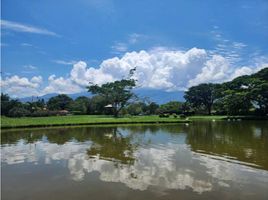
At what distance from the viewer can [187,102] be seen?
265ft

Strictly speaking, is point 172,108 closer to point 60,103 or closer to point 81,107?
point 81,107

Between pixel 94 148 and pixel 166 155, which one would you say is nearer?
pixel 166 155

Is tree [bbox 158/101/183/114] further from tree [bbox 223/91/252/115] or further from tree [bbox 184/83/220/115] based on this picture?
tree [bbox 223/91/252/115]

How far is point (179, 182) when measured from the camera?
10.1 m

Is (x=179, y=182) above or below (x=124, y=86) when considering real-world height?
below

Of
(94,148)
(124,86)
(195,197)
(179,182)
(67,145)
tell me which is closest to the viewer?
(195,197)

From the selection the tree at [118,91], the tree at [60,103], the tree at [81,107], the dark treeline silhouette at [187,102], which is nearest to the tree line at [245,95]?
the dark treeline silhouette at [187,102]

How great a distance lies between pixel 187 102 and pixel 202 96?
4279 mm

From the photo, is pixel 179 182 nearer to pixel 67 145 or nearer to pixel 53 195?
pixel 53 195

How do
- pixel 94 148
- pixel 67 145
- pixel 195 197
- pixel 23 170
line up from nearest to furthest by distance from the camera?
pixel 195 197, pixel 23 170, pixel 94 148, pixel 67 145

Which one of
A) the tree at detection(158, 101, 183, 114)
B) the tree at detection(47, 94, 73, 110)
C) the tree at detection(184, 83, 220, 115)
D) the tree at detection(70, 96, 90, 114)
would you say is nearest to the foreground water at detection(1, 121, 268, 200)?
the tree at detection(158, 101, 183, 114)

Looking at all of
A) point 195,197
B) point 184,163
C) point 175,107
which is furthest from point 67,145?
point 175,107

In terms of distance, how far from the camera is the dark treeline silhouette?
A: 5525cm

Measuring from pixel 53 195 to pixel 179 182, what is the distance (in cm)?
406
